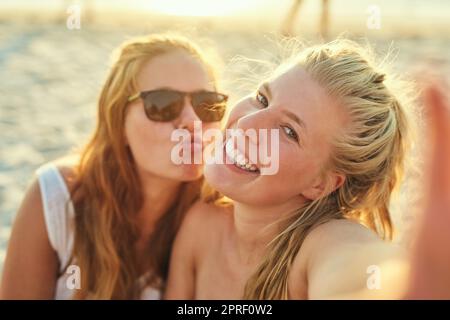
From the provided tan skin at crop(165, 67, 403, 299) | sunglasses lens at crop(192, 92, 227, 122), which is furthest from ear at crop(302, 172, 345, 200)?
sunglasses lens at crop(192, 92, 227, 122)

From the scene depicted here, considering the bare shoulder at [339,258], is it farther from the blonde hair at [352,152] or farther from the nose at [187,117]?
the nose at [187,117]

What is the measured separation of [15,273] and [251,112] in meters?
1.19

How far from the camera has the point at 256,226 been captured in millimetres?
2457

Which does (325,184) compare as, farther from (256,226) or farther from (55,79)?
(55,79)

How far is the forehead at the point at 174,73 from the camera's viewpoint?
8.93 feet

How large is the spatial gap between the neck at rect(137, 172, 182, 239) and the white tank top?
0.23 m

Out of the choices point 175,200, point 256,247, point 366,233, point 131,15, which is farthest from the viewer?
point 131,15

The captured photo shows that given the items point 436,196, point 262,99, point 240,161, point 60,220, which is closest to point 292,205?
point 240,161

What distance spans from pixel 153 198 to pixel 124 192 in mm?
121

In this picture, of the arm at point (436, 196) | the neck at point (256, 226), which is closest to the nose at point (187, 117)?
the neck at point (256, 226)

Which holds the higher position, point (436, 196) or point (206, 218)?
point (206, 218)

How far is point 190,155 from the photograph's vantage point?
2.69m
